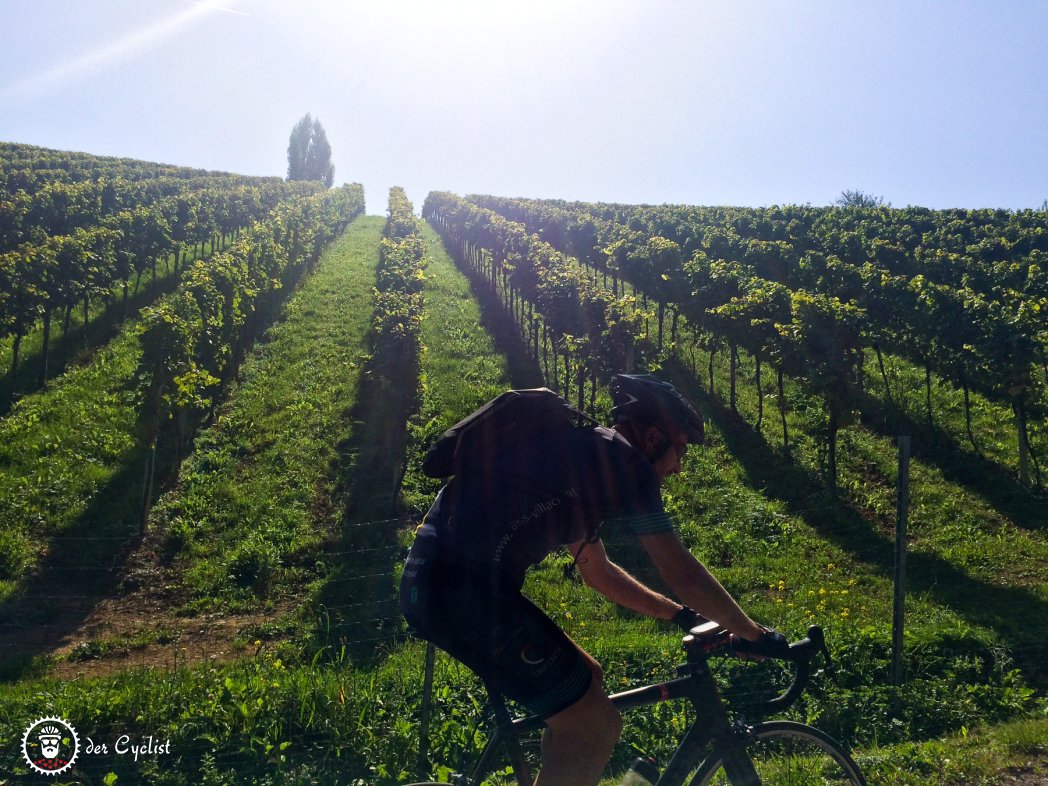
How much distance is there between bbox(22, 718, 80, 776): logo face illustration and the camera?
423cm

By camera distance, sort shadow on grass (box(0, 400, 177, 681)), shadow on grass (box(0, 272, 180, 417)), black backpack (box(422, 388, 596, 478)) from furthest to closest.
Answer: shadow on grass (box(0, 272, 180, 417)) → shadow on grass (box(0, 400, 177, 681)) → black backpack (box(422, 388, 596, 478))

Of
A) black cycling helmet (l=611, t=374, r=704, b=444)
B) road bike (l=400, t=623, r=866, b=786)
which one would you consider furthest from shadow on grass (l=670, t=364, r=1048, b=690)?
black cycling helmet (l=611, t=374, r=704, b=444)

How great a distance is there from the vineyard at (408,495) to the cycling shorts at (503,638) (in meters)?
2.43

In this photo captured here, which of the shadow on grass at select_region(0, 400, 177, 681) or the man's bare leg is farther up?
the man's bare leg

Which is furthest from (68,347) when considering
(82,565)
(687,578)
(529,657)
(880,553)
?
(687,578)

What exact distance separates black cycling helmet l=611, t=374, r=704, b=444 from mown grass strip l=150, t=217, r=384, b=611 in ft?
24.9

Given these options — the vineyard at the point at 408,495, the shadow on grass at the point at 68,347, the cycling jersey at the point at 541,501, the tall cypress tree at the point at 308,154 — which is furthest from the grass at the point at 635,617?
the tall cypress tree at the point at 308,154

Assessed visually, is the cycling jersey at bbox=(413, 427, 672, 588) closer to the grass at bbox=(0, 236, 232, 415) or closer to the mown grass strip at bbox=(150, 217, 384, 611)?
the mown grass strip at bbox=(150, 217, 384, 611)

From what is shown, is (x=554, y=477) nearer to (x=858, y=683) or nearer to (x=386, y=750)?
(x=386, y=750)

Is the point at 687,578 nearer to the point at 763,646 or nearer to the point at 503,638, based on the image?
the point at 763,646

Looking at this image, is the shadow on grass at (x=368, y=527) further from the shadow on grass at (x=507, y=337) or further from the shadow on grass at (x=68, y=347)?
the shadow on grass at (x=68, y=347)

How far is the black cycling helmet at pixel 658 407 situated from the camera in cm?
270

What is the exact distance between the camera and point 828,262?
21.8m

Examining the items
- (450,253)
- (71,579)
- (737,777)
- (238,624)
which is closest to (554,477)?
(737,777)
